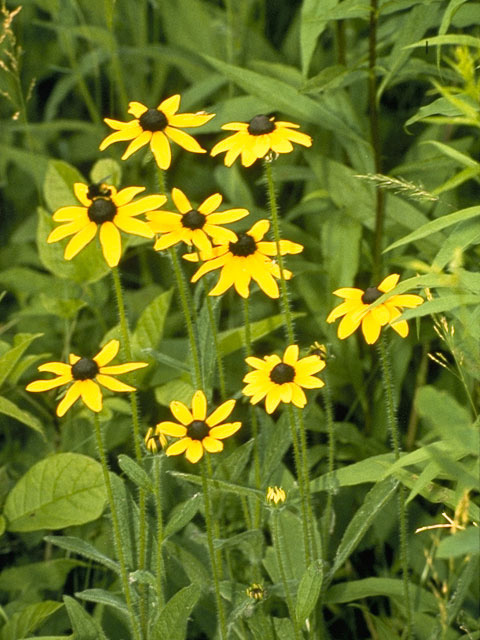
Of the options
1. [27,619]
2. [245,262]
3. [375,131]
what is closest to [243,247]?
[245,262]

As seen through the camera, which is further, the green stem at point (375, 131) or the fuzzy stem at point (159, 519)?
the green stem at point (375, 131)

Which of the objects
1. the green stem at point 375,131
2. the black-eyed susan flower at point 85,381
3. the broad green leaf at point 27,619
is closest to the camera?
the black-eyed susan flower at point 85,381

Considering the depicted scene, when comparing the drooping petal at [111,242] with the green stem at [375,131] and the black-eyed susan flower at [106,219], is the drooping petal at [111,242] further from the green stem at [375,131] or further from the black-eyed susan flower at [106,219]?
the green stem at [375,131]

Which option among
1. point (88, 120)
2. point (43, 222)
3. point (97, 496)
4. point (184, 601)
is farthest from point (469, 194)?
point (88, 120)

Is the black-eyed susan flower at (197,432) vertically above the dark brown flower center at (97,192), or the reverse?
the dark brown flower center at (97,192)

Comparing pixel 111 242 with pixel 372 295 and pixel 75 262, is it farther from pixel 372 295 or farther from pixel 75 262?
pixel 75 262

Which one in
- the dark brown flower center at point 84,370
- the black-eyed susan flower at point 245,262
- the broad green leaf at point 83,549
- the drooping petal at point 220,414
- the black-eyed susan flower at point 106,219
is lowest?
the broad green leaf at point 83,549

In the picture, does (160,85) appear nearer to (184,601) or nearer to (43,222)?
(43,222)

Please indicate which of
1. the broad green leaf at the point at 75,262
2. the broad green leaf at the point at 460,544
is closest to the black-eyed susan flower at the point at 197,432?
the broad green leaf at the point at 460,544
